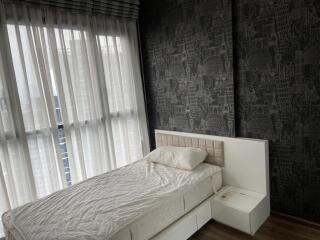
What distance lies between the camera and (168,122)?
10.7ft

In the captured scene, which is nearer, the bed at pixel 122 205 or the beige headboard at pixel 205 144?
the bed at pixel 122 205

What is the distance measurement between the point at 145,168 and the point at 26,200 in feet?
4.35

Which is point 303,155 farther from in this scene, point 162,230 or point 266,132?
point 162,230

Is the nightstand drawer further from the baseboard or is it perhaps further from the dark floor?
the baseboard

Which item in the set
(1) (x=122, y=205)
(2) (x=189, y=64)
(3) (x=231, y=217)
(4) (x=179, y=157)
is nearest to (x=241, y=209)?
(3) (x=231, y=217)

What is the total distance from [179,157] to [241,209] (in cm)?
83

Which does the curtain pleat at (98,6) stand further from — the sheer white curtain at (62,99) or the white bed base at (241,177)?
the white bed base at (241,177)

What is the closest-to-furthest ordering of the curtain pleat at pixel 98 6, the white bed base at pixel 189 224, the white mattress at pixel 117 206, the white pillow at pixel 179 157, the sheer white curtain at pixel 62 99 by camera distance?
the white mattress at pixel 117 206
the white bed base at pixel 189 224
the sheer white curtain at pixel 62 99
the curtain pleat at pixel 98 6
the white pillow at pixel 179 157

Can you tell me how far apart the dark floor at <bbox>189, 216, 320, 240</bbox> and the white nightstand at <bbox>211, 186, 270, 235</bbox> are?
0.05 metres

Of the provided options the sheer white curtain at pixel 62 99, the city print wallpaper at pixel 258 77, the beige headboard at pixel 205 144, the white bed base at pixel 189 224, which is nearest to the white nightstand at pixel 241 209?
the white bed base at pixel 189 224

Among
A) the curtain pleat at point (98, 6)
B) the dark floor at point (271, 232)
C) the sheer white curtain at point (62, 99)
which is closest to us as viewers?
the dark floor at point (271, 232)

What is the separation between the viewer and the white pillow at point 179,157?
253cm

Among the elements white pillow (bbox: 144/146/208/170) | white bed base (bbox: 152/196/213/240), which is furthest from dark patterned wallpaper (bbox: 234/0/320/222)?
white bed base (bbox: 152/196/213/240)

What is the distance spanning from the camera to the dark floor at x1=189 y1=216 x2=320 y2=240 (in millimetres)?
2068
